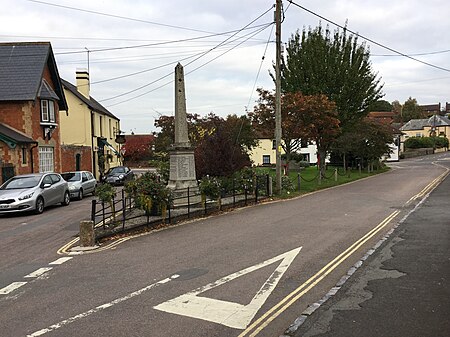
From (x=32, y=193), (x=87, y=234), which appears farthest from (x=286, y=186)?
(x=87, y=234)

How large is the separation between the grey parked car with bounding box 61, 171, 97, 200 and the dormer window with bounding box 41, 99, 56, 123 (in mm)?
5674

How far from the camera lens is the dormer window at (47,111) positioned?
28558 millimetres

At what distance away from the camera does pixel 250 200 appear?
19.3 meters

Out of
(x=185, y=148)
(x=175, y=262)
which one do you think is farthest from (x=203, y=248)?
(x=185, y=148)

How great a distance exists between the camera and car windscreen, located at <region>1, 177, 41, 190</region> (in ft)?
59.2

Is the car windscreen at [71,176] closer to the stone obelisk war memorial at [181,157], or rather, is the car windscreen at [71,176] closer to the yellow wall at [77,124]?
the stone obelisk war memorial at [181,157]

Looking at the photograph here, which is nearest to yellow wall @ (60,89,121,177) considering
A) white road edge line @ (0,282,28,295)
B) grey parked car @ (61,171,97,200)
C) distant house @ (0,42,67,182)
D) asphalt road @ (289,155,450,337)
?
distant house @ (0,42,67,182)

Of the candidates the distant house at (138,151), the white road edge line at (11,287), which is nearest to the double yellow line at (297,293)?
the white road edge line at (11,287)

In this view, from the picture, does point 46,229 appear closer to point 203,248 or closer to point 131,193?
point 131,193

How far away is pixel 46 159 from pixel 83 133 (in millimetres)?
10294

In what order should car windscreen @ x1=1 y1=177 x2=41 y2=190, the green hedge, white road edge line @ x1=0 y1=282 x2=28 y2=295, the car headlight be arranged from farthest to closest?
the green hedge < car windscreen @ x1=1 y1=177 x2=41 y2=190 < the car headlight < white road edge line @ x1=0 y1=282 x2=28 y2=295

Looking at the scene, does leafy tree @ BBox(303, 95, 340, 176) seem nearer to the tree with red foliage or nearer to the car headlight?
the tree with red foliage

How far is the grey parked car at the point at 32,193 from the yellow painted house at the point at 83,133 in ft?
44.7

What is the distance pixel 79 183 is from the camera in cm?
2384
